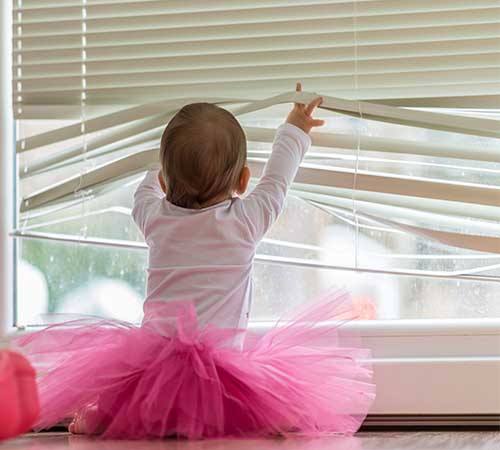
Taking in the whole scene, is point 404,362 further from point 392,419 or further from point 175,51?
point 175,51

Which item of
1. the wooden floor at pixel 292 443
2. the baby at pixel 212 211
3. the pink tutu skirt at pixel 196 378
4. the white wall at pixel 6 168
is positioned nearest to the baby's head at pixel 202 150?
the baby at pixel 212 211

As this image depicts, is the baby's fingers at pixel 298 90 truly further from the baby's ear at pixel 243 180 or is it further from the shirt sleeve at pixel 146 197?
the shirt sleeve at pixel 146 197

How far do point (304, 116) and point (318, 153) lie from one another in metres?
0.08

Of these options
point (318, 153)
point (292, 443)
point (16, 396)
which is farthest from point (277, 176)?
point (16, 396)

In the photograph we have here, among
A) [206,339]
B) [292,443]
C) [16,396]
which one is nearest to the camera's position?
[16,396]

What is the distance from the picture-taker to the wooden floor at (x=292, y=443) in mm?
1441

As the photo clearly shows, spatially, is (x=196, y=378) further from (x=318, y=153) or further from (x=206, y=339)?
(x=318, y=153)

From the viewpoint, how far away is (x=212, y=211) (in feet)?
5.73

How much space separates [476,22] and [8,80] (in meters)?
0.88

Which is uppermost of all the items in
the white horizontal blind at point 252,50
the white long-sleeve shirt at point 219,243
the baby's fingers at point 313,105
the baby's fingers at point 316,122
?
the white horizontal blind at point 252,50

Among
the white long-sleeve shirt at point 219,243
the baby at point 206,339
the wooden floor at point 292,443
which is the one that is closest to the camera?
the wooden floor at point 292,443

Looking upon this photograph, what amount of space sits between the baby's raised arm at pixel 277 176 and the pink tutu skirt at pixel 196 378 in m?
0.20

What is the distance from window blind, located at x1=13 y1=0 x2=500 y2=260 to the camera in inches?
69.6

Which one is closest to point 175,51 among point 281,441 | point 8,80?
point 8,80
